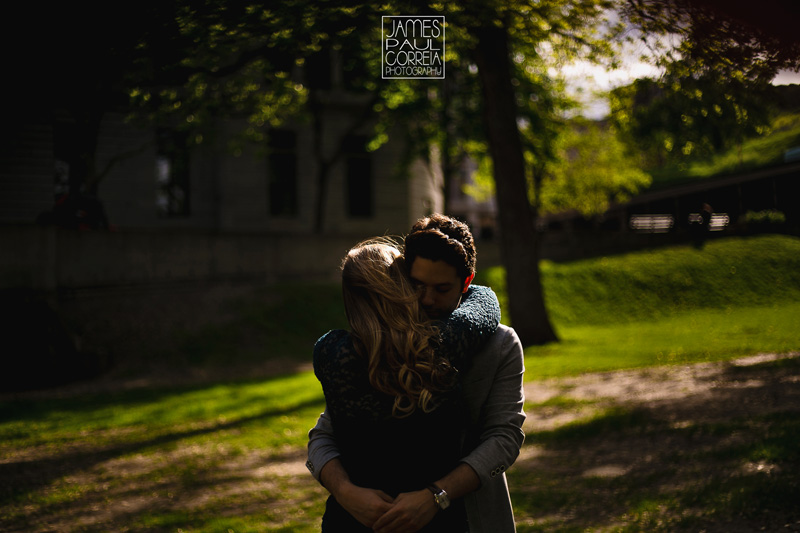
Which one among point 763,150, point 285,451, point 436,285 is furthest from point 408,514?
point 285,451

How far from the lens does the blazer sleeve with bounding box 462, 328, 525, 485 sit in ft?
8.51

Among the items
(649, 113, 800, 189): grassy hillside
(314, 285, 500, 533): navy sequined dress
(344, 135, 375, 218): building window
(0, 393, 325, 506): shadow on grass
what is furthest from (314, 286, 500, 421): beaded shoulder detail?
(344, 135, 375, 218): building window

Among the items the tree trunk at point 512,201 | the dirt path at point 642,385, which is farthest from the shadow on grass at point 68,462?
the tree trunk at point 512,201

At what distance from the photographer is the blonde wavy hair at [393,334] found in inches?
94.3

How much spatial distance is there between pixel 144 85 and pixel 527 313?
11565 millimetres

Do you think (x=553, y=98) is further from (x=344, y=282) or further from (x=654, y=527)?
(x=344, y=282)

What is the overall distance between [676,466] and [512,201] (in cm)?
1025

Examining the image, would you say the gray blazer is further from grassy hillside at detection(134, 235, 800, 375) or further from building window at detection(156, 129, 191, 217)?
building window at detection(156, 129, 191, 217)

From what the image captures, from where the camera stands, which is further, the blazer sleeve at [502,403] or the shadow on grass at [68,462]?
the shadow on grass at [68,462]

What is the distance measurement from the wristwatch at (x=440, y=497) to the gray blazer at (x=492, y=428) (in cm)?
16

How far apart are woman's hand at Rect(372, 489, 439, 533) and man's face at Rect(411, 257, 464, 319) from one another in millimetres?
647

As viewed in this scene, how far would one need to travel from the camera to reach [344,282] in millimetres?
2533

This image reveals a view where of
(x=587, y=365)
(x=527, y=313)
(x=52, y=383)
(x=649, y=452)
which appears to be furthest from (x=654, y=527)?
(x=52, y=383)

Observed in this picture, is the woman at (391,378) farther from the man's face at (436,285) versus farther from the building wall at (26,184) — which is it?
the building wall at (26,184)
